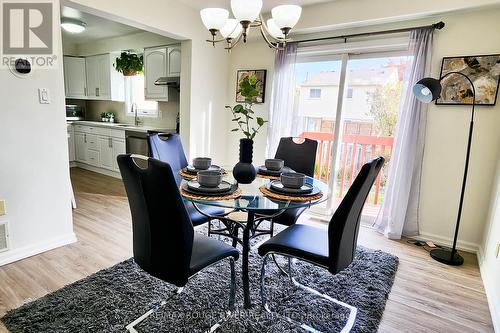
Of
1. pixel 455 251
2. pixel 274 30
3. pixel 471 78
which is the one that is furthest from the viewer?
pixel 455 251

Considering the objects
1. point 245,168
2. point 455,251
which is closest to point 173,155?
point 245,168

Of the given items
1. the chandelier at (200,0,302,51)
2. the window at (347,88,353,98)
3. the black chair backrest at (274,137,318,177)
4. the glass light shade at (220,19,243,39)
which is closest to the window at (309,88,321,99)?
the window at (347,88,353,98)

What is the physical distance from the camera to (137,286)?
1.90m

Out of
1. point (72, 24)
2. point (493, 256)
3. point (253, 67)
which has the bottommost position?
point (493, 256)

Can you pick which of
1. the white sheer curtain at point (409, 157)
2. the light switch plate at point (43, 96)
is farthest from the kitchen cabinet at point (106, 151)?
the white sheer curtain at point (409, 157)

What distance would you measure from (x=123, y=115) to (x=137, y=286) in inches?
166

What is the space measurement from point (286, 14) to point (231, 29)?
18.0 inches

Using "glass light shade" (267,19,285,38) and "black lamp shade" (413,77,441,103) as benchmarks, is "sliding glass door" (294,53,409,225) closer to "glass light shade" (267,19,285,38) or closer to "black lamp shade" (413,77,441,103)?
"black lamp shade" (413,77,441,103)

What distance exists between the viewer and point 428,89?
233cm

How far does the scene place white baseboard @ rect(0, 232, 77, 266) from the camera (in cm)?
214

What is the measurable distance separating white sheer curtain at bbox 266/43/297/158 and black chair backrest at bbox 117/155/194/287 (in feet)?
8.13

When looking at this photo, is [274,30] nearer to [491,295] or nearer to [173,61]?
[491,295]

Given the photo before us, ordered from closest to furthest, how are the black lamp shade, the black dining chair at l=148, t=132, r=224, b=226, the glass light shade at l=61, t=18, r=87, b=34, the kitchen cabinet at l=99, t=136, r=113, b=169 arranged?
the black dining chair at l=148, t=132, r=224, b=226 < the black lamp shade < the glass light shade at l=61, t=18, r=87, b=34 < the kitchen cabinet at l=99, t=136, r=113, b=169

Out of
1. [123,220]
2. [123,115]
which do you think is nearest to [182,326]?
[123,220]
